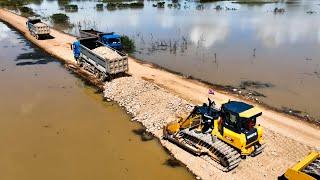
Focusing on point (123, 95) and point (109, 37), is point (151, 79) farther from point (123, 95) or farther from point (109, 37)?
point (109, 37)

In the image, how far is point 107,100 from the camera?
2191 centimetres

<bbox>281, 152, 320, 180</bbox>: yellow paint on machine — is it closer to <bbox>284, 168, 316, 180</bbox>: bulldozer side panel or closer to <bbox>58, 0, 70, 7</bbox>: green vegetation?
<bbox>284, 168, 316, 180</bbox>: bulldozer side panel

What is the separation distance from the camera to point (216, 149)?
13.8m

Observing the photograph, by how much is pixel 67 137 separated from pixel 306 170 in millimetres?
11204

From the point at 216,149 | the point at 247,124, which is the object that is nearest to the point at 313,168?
the point at 247,124

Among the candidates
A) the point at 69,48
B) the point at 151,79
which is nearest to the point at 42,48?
the point at 69,48

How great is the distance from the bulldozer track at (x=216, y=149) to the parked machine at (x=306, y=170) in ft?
6.84

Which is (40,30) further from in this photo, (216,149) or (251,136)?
(251,136)

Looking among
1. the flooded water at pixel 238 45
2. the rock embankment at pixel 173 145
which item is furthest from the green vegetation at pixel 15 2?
the rock embankment at pixel 173 145

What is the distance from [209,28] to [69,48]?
17.4 metres

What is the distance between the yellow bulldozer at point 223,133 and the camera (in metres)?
13.1

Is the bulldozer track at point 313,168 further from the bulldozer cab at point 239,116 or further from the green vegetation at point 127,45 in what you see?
the green vegetation at point 127,45

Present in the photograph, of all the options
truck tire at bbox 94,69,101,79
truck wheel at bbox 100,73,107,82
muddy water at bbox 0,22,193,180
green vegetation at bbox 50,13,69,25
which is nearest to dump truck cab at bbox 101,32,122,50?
truck tire at bbox 94,69,101,79

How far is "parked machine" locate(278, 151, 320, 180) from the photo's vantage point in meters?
10.8
